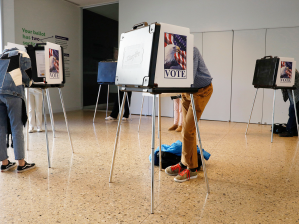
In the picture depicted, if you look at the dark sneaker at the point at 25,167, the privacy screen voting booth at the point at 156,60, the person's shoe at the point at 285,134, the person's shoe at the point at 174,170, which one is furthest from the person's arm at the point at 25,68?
the person's shoe at the point at 285,134

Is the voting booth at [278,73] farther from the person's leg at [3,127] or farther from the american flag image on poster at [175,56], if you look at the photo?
the person's leg at [3,127]

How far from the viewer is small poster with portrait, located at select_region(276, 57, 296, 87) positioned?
4074 mm

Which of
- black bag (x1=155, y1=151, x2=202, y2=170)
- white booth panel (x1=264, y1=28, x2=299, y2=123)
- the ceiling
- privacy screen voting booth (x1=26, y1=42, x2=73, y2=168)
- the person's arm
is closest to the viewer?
the person's arm

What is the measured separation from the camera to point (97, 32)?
792 cm

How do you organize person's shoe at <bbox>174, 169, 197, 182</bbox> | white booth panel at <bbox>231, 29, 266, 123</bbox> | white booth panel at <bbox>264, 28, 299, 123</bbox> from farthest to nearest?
white booth panel at <bbox>231, 29, 266, 123</bbox>
white booth panel at <bbox>264, 28, 299, 123</bbox>
person's shoe at <bbox>174, 169, 197, 182</bbox>

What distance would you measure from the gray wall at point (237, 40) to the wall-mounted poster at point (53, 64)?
3.80 meters

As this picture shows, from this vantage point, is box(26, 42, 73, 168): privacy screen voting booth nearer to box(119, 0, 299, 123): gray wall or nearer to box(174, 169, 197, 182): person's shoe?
box(174, 169, 197, 182): person's shoe

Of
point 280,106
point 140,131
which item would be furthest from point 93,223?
point 280,106

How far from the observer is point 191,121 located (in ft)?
7.38

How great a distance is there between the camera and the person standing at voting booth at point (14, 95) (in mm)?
2371

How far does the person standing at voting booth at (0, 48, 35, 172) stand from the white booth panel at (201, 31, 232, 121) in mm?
4426

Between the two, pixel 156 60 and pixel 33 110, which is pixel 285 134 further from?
pixel 33 110

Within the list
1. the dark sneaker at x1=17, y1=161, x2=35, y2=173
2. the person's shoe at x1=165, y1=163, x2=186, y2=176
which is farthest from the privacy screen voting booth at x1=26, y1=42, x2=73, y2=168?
the person's shoe at x1=165, y1=163, x2=186, y2=176

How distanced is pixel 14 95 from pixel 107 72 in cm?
310
